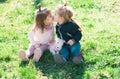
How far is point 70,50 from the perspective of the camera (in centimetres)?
604

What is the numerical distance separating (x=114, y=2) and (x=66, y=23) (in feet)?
9.05

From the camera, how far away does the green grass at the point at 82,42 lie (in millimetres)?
5625

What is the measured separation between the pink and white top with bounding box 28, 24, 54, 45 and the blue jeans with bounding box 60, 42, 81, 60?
1.11 feet

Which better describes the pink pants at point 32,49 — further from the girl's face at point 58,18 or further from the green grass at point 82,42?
the girl's face at point 58,18

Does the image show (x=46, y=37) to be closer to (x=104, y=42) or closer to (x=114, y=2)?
(x=104, y=42)

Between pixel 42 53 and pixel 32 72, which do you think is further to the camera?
pixel 42 53

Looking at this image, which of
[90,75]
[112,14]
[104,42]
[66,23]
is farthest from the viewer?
[112,14]

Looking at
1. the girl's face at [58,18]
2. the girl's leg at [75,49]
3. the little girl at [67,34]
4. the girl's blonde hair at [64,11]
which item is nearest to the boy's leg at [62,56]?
the little girl at [67,34]

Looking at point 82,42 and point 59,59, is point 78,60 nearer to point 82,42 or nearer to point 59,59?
point 59,59

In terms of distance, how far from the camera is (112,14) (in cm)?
775

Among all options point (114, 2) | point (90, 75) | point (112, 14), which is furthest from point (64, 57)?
point (114, 2)

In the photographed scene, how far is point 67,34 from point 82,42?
66 cm

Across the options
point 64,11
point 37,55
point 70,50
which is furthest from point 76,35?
point 37,55

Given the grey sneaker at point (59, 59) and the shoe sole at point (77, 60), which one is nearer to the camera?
the shoe sole at point (77, 60)
